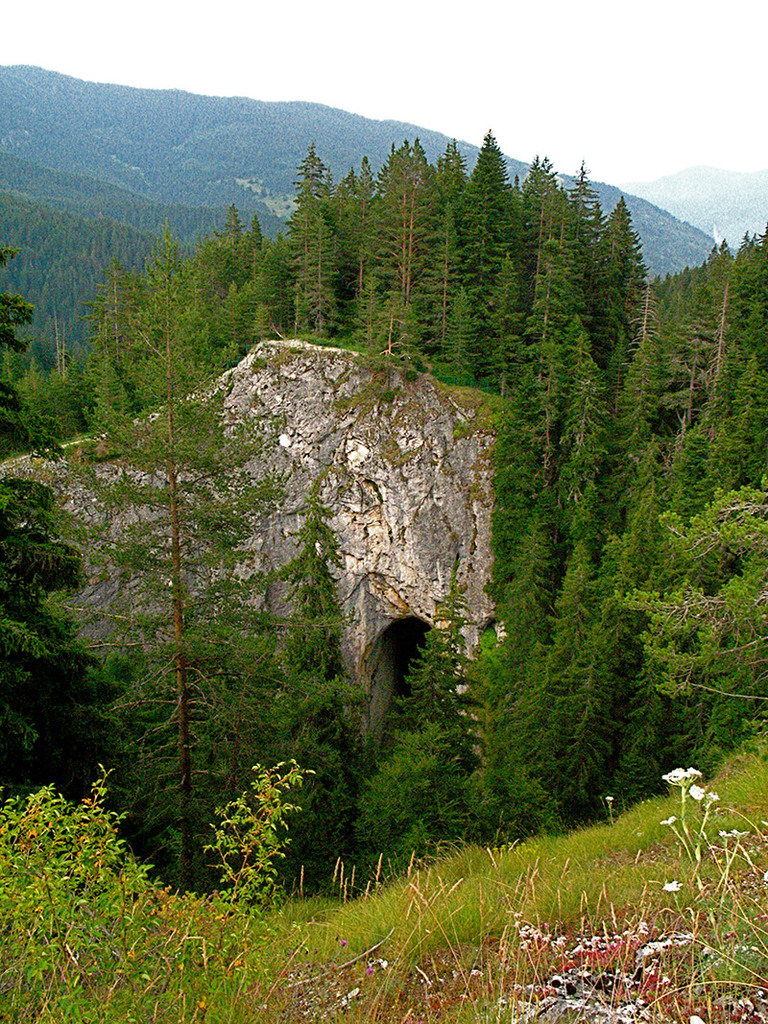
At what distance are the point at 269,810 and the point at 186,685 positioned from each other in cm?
686

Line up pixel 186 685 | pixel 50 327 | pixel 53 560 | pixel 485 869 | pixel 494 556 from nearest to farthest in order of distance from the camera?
pixel 485 869
pixel 53 560
pixel 186 685
pixel 494 556
pixel 50 327

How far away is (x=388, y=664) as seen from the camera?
104ft

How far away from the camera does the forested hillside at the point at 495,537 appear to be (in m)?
9.34

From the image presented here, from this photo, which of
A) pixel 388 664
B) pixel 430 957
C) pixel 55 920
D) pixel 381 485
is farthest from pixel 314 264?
pixel 430 957

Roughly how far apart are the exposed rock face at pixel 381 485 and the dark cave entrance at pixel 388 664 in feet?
0.50

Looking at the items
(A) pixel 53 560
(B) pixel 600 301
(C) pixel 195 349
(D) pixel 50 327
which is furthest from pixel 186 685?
(D) pixel 50 327

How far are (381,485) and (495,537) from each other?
5.90m

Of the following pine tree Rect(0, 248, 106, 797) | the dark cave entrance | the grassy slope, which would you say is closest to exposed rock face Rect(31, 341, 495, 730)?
the dark cave entrance

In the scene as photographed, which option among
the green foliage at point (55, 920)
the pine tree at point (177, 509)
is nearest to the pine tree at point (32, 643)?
the pine tree at point (177, 509)

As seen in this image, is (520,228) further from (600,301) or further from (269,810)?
(269,810)

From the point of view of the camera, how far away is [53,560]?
22.9 feet

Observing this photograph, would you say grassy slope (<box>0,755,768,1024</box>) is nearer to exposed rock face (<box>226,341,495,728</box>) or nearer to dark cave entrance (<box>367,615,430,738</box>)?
dark cave entrance (<box>367,615,430,738</box>)

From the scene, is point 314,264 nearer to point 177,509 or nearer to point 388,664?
point 388,664

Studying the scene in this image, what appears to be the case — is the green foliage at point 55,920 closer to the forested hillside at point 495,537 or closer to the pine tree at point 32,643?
the forested hillside at point 495,537
